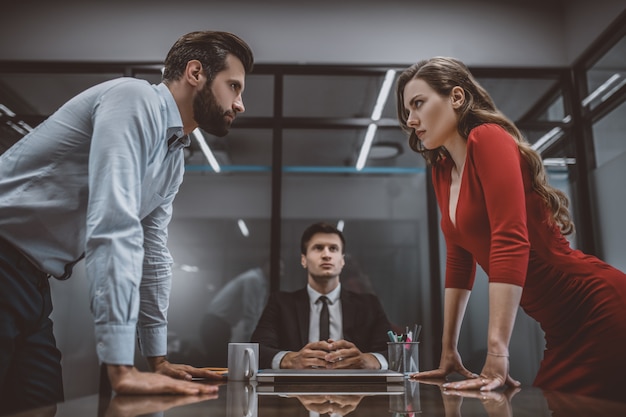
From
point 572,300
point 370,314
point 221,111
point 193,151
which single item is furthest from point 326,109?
point 572,300

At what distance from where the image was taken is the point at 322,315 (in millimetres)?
2643

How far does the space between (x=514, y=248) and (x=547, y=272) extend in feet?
0.75

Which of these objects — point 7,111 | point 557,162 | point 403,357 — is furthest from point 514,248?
point 7,111

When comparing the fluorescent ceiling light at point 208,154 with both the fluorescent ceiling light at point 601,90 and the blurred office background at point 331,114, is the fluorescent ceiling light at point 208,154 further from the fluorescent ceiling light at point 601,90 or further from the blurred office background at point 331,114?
the fluorescent ceiling light at point 601,90

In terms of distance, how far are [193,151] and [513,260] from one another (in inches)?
129

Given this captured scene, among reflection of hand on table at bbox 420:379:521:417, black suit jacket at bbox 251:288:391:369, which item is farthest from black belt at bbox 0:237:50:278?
black suit jacket at bbox 251:288:391:369

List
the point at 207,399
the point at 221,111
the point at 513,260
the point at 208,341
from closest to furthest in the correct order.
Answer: the point at 207,399, the point at 513,260, the point at 221,111, the point at 208,341

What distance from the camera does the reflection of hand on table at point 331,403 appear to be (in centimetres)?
70

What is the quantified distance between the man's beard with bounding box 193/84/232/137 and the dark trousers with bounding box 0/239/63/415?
525 mm

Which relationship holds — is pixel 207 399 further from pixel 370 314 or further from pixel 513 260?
pixel 370 314

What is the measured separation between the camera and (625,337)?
1168 mm

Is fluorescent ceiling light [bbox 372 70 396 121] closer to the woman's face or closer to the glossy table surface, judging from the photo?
the woman's face

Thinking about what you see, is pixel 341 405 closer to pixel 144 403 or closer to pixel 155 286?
pixel 144 403

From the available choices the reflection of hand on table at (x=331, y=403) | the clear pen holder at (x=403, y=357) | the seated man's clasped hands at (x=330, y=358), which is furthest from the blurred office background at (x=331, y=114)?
the reflection of hand on table at (x=331, y=403)
